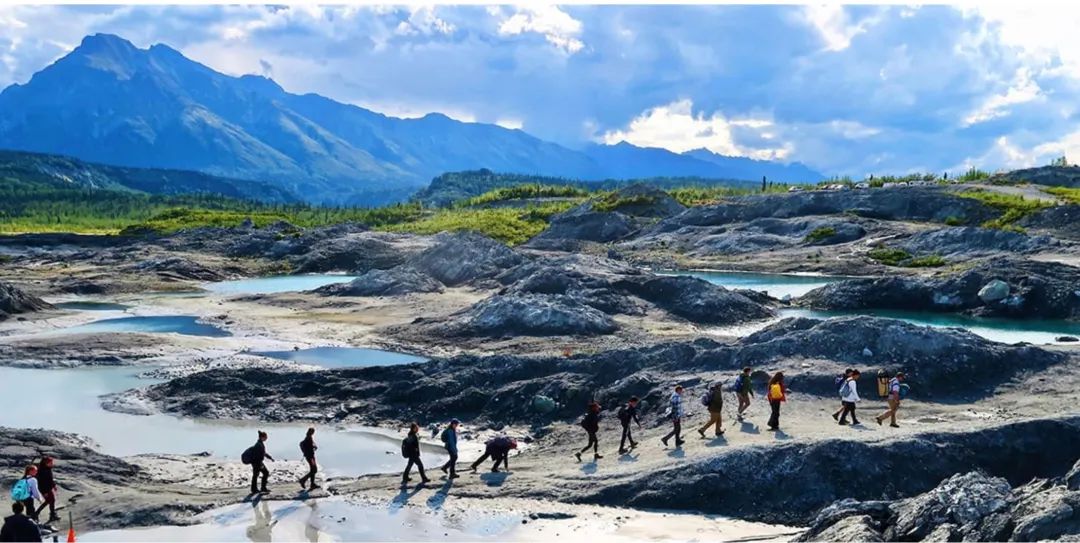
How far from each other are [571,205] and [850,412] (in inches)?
4949

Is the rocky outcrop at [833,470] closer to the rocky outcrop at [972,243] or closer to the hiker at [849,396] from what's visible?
the hiker at [849,396]

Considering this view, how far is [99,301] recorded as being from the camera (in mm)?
73688

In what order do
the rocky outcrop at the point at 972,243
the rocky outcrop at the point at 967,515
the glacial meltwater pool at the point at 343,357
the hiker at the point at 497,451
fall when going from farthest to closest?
1. the rocky outcrop at the point at 972,243
2. the glacial meltwater pool at the point at 343,357
3. the hiker at the point at 497,451
4. the rocky outcrop at the point at 967,515

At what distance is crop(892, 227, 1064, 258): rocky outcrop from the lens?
83.4 m

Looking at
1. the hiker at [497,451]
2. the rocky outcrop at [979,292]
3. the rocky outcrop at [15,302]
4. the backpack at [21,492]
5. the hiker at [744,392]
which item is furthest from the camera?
the rocky outcrop at [979,292]

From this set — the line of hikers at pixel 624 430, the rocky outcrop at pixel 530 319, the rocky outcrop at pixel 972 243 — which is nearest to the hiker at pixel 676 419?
the line of hikers at pixel 624 430

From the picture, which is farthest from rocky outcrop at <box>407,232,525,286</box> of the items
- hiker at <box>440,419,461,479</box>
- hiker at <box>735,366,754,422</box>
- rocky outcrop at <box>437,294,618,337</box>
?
hiker at <box>440,419,461,479</box>

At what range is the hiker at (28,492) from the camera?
2119cm

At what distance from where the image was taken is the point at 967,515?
53.3 feet

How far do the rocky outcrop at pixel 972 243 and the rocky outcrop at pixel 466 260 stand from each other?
4205 centimetres

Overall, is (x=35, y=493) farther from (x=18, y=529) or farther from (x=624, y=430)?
(x=624, y=430)

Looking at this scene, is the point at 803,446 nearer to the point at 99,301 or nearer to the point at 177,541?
the point at 177,541

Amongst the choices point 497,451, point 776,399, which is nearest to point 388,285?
point 497,451

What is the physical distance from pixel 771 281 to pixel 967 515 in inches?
2789
